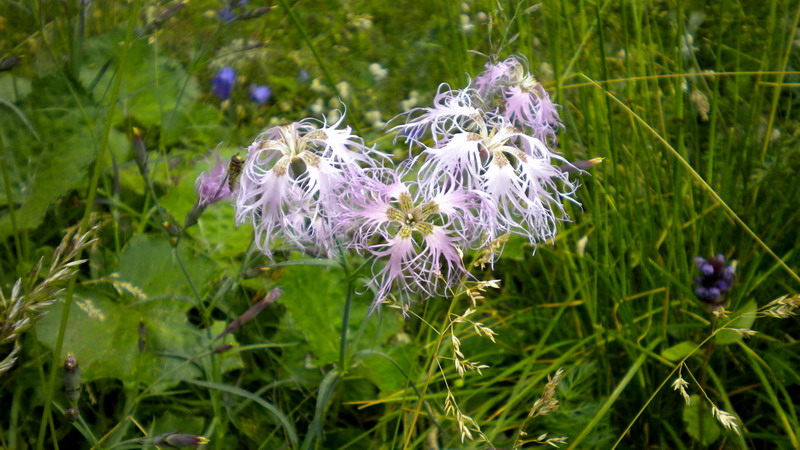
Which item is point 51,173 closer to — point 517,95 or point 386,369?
point 386,369

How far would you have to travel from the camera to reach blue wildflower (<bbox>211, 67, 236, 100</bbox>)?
1.74m

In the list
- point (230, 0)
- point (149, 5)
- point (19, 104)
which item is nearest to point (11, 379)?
point (19, 104)

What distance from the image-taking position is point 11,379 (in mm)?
968

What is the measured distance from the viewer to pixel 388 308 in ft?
3.55

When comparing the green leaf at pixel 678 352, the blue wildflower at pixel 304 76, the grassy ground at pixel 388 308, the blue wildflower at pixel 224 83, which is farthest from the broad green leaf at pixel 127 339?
the blue wildflower at pixel 304 76

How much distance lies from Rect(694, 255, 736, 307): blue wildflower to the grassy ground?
0.12ft

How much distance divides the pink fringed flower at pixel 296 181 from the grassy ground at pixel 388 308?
12 cm

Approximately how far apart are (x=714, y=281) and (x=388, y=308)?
1.59 ft

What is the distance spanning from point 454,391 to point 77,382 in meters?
0.58

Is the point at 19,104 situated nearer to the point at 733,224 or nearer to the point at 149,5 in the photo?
the point at 149,5

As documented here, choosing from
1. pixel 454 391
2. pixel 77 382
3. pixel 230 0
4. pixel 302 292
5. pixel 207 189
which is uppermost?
pixel 230 0

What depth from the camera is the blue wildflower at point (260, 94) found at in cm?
179

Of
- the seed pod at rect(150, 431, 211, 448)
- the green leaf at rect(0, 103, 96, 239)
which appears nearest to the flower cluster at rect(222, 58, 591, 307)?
the seed pod at rect(150, 431, 211, 448)

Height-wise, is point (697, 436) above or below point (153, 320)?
below
